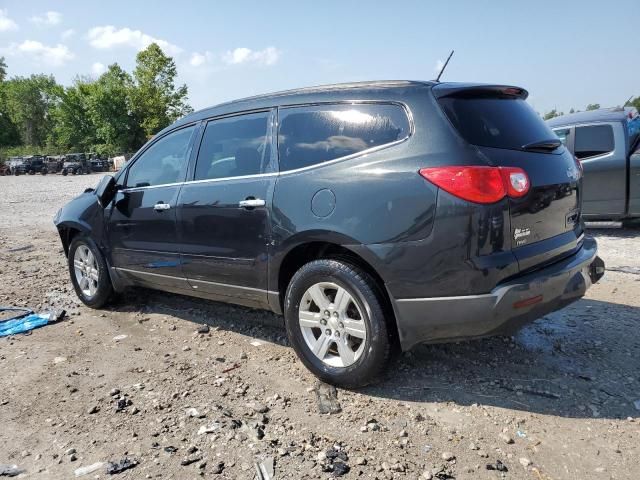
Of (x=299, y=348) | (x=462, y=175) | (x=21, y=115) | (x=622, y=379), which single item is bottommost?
(x=622, y=379)

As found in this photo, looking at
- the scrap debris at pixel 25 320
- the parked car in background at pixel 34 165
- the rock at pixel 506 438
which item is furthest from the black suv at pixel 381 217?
the parked car in background at pixel 34 165

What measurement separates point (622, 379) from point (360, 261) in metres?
1.83

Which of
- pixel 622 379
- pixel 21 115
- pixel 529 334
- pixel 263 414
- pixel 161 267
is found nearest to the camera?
pixel 263 414

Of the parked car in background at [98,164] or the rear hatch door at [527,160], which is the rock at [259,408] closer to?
the rear hatch door at [527,160]

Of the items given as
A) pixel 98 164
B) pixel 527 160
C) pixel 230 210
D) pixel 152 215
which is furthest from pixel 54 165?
pixel 527 160

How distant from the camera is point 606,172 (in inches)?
294

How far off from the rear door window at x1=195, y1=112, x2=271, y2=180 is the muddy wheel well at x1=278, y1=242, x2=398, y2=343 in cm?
64

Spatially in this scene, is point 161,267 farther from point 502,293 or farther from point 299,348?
point 502,293

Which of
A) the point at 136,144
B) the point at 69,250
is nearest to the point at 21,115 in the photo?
the point at 136,144

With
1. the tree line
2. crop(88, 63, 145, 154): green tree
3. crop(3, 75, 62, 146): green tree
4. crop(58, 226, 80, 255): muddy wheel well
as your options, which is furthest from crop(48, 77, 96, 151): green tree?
crop(58, 226, 80, 255): muddy wheel well

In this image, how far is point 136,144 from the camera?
50.0 metres

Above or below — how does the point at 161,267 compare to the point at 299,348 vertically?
above

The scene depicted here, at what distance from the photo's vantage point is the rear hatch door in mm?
2816

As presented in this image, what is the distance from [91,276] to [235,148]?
2449 millimetres
